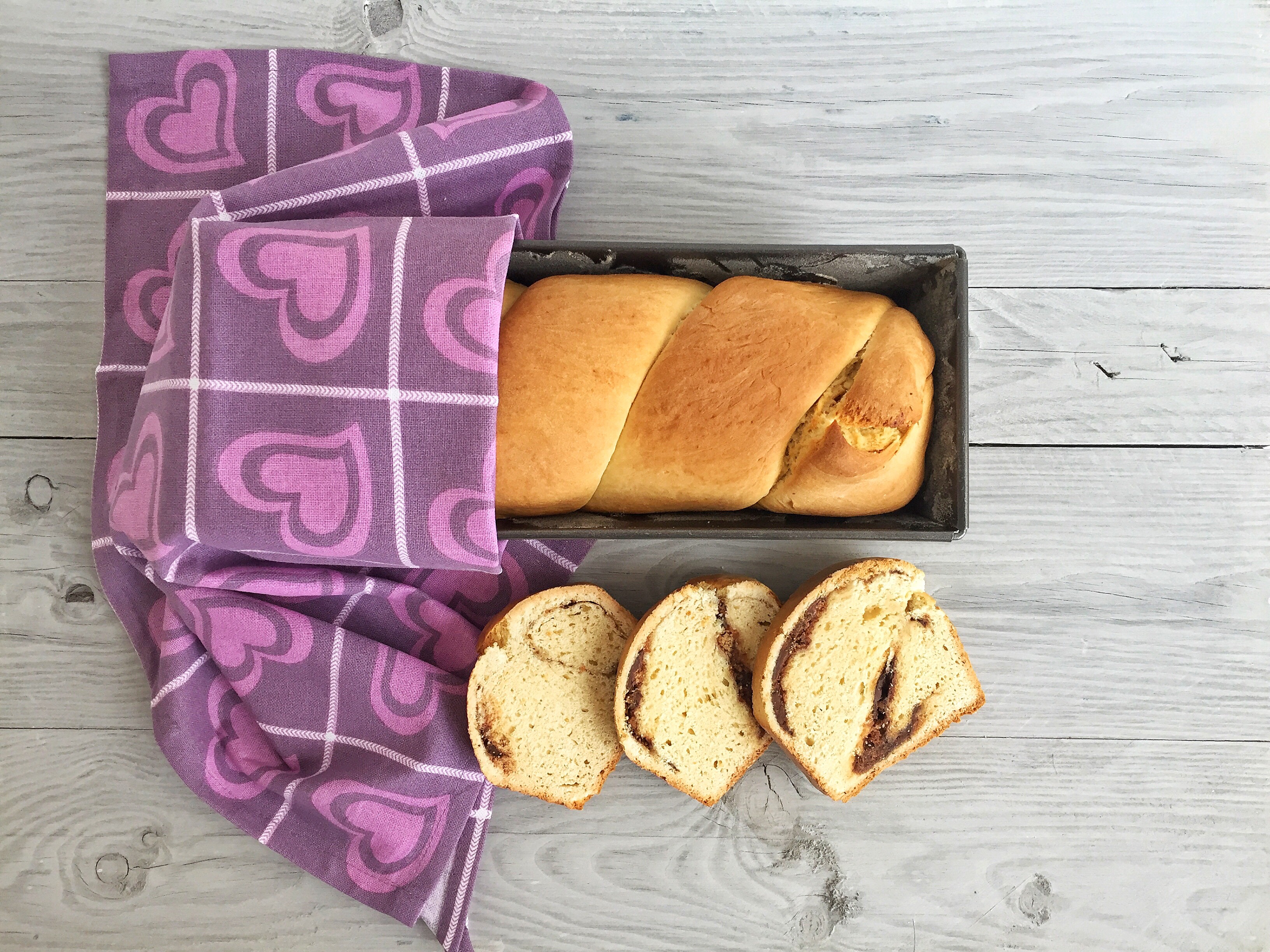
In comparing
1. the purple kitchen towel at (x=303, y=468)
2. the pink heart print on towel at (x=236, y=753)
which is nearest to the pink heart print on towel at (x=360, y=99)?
the purple kitchen towel at (x=303, y=468)

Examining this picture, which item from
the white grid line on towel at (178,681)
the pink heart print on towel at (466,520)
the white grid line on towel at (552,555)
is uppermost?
the pink heart print on towel at (466,520)

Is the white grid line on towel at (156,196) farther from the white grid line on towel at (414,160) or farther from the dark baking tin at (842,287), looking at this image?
the dark baking tin at (842,287)

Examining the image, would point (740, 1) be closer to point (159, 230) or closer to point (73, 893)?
point (159, 230)

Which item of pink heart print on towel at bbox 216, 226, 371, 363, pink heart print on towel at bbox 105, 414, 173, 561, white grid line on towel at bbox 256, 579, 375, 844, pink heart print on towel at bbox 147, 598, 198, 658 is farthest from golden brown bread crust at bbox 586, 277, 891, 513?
pink heart print on towel at bbox 147, 598, 198, 658

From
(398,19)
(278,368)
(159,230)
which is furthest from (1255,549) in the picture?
(159,230)

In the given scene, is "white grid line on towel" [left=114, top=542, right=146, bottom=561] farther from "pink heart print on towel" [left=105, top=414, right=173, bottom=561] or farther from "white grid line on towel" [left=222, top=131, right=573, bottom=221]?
"white grid line on towel" [left=222, top=131, right=573, bottom=221]
